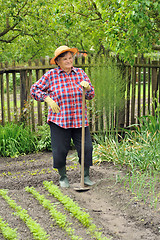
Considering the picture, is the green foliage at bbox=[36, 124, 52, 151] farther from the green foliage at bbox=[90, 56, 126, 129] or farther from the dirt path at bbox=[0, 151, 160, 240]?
the green foliage at bbox=[90, 56, 126, 129]

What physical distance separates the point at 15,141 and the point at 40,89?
195cm

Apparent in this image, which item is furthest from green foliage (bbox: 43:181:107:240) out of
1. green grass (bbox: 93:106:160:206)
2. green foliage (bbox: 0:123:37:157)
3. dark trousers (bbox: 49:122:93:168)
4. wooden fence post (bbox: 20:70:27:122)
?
wooden fence post (bbox: 20:70:27:122)

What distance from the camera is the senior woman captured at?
13.2ft

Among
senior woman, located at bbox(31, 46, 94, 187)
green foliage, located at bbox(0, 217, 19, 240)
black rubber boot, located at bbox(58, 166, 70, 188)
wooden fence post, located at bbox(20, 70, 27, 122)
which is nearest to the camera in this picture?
green foliage, located at bbox(0, 217, 19, 240)

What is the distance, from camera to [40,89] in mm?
4090

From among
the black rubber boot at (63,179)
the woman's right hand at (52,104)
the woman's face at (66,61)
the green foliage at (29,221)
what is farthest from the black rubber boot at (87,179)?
the woman's face at (66,61)

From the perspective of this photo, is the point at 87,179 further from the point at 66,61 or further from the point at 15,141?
the point at 15,141

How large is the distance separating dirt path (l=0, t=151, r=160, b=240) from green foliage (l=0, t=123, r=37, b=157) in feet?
1.38

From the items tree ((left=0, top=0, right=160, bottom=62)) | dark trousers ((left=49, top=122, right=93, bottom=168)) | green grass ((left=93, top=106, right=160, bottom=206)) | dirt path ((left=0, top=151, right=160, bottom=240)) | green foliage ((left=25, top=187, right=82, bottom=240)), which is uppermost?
tree ((left=0, top=0, right=160, bottom=62))

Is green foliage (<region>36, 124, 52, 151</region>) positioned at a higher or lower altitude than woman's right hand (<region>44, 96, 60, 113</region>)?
lower

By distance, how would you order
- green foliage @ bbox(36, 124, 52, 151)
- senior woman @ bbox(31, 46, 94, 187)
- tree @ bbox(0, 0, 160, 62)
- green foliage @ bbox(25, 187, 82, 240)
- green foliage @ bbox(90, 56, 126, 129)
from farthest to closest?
1. green foliage @ bbox(36, 124, 52, 151)
2. green foliage @ bbox(90, 56, 126, 129)
3. tree @ bbox(0, 0, 160, 62)
4. senior woman @ bbox(31, 46, 94, 187)
5. green foliage @ bbox(25, 187, 82, 240)

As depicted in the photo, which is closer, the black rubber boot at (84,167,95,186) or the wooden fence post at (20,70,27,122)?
Answer: the black rubber boot at (84,167,95,186)

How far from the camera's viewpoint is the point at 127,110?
668 centimetres

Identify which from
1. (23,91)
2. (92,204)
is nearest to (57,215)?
(92,204)
